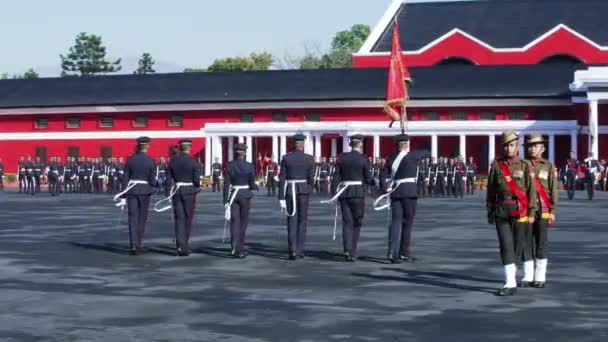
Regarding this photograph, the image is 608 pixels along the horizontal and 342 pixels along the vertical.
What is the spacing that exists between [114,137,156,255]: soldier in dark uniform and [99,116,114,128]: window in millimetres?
49568

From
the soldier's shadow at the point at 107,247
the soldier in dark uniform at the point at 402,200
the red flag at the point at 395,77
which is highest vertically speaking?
the red flag at the point at 395,77

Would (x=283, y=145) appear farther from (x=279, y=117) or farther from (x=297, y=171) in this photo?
(x=297, y=171)

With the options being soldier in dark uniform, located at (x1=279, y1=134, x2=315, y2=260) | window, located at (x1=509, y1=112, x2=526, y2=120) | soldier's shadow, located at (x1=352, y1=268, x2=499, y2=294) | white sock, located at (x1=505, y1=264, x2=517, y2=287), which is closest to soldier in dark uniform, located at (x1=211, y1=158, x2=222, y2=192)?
window, located at (x1=509, y1=112, x2=526, y2=120)

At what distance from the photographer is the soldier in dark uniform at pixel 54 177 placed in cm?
4916

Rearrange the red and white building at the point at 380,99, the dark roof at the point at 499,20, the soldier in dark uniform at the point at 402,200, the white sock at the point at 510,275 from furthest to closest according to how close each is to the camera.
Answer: the dark roof at the point at 499,20
the red and white building at the point at 380,99
the soldier in dark uniform at the point at 402,200
the white sock at the point at 510,275

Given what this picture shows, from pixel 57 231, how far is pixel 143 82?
4786 cm

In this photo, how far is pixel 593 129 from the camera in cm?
5625

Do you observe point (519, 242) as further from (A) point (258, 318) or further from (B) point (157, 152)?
(B) point (157, 152)

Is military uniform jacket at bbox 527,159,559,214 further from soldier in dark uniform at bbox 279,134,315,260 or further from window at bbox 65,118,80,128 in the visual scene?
window at bbox 65,118,80,128

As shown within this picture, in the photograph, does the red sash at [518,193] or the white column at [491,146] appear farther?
the white column at [491,146]

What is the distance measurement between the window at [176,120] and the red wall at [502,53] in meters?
→ 12.5

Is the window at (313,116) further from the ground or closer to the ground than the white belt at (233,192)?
further from the ground

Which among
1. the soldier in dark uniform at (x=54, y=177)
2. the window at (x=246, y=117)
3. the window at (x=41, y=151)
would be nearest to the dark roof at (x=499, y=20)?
the window at (x=246, y=117)

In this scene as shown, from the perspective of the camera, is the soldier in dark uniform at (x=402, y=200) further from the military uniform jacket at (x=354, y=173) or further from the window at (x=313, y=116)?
the window at (x=313, y=116)
